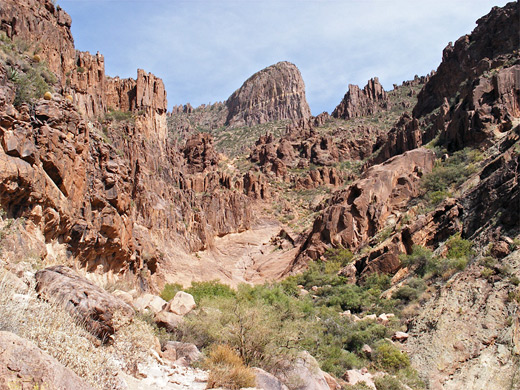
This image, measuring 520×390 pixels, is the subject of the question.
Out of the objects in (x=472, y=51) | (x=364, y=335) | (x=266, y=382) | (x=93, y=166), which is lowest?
(x=364, y=335)

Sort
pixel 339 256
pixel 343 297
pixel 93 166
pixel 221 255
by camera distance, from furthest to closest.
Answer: pixel 221 255
pixel 339 256
pixel 343 297
pixel 93 166

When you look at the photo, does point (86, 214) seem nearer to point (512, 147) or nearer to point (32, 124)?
point (32, 124)

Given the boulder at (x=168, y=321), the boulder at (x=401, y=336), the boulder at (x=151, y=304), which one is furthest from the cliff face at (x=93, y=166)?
the boulder at (x=401, y=336)

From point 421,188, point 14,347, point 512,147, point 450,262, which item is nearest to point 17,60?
point 14,347

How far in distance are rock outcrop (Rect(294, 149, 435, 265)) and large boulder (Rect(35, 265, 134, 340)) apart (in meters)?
29.5

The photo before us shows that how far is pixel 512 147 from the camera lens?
1079 inches

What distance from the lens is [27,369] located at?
4.29m

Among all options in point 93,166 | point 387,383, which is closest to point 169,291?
point 93,166

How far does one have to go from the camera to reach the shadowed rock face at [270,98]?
481 feet

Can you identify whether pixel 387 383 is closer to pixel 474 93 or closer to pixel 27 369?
pixel 27 369

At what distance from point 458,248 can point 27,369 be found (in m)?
22.5

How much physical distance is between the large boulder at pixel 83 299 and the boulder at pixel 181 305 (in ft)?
21.6

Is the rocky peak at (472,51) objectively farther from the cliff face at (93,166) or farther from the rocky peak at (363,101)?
the cliff face at (93,166)

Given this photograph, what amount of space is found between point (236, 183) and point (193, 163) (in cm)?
732
